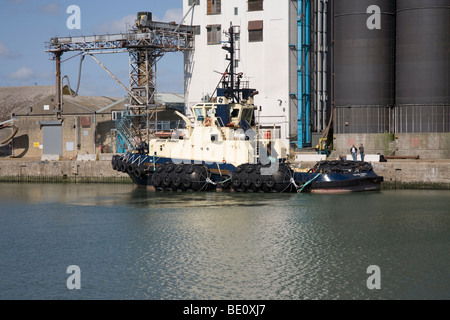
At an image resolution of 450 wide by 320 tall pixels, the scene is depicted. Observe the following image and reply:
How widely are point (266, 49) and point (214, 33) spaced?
370 centimetres

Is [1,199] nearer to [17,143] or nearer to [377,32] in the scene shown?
[17,143]

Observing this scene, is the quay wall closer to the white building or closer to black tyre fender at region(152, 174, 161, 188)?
black tyre fender at region(152, 174, 161, 188)

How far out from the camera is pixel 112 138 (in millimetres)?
41969

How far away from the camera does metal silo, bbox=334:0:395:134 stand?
34.6 metres

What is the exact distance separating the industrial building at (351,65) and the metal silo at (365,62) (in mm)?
56

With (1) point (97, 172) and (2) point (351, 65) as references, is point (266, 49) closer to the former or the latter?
(2) point (351, 65)

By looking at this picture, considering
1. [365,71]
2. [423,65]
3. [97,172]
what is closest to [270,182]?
[365,71]

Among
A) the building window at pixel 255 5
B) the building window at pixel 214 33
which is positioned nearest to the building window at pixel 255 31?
the building window at pixel 255 5

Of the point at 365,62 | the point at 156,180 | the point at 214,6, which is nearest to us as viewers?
the point at 156,180

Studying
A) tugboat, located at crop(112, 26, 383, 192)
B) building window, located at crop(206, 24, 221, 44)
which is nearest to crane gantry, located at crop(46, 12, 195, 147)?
building window, located at crop(206, 24, 221, 44)

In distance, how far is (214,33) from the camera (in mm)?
40250
